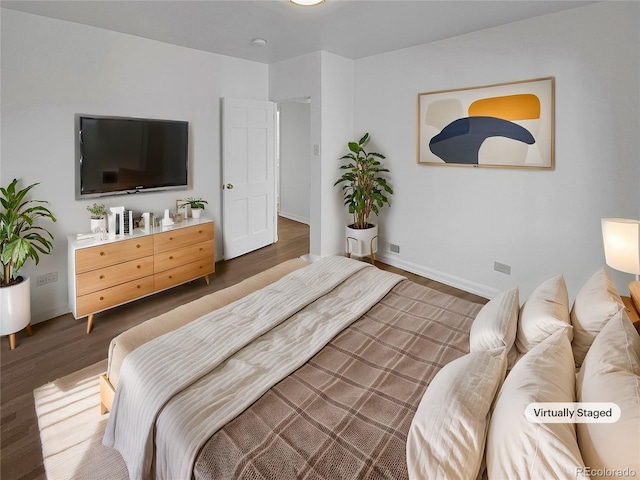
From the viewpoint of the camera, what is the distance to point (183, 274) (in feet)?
12.5

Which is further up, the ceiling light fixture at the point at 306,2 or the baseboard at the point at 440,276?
the ceiling light fixture at the point at 306,2

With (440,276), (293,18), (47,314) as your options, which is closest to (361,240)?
(440,276)

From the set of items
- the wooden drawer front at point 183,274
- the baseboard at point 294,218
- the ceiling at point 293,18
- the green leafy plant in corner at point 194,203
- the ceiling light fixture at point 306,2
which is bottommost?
the wooden drawer front at point 183,274

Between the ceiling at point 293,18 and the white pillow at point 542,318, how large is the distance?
7.81 ft

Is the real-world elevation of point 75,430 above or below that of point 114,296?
below

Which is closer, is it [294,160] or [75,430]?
[75,430]

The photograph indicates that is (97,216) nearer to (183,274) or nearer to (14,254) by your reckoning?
(14,254)

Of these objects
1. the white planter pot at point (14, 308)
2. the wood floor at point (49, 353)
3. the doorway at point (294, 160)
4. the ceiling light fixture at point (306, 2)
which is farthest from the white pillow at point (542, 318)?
the doorway at point (294, 160)

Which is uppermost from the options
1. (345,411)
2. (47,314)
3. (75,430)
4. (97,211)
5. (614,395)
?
(97,211)

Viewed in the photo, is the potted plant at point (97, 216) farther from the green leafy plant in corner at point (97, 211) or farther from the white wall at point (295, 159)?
the white wall at point (295, 159)

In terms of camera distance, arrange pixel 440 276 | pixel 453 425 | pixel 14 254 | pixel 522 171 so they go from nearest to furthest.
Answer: pixel 453 425 < pixel 14 254 < pixel 522 171 < pixel 440 276

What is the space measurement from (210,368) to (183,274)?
98.3 inches

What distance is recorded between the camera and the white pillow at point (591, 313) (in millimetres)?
1516

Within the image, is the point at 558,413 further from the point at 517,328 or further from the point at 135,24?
the point at 135,24
